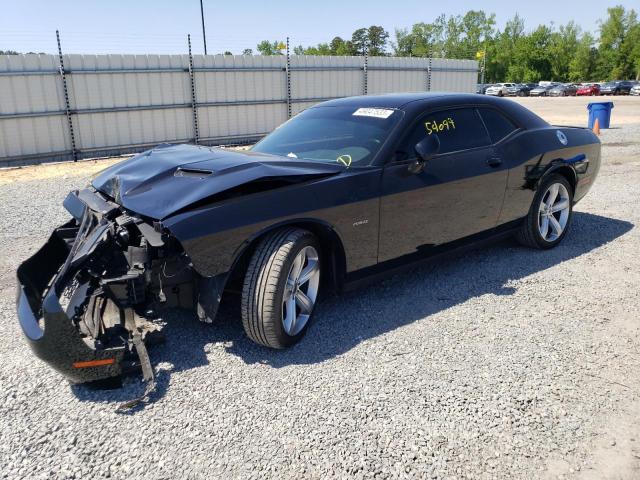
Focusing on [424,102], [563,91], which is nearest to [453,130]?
[424,102]

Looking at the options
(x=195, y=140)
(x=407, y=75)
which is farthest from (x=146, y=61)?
(x=407, y=75)

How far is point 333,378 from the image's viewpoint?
3.07m

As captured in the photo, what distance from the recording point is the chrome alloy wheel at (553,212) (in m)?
5.21

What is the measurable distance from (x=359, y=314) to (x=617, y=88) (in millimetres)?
56418

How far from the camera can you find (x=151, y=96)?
1297cm

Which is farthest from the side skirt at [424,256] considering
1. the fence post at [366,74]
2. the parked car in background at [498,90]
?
the parked car in background at [498,90]

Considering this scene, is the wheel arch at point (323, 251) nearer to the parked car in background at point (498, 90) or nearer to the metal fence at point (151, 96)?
the metal fence at point (151, 96)

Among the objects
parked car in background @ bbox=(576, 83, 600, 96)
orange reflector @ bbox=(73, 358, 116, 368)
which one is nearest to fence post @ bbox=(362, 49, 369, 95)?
orange reflector @ bbox=(73, 358, 116, 368)

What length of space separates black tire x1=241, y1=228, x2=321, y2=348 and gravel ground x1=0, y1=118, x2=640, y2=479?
0.75ft

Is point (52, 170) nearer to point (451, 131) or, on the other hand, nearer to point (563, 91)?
point (451, 131)

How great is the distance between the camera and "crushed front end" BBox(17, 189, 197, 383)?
2699 mm

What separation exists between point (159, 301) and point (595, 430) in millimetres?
2395

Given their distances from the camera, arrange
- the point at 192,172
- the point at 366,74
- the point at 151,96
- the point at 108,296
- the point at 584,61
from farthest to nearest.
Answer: the point at 584,61 < the point at 366,74 < the point at 151,96 < the point at 192,172 < the point at 108,296

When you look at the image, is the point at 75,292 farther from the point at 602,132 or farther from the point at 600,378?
the point at 602,132
